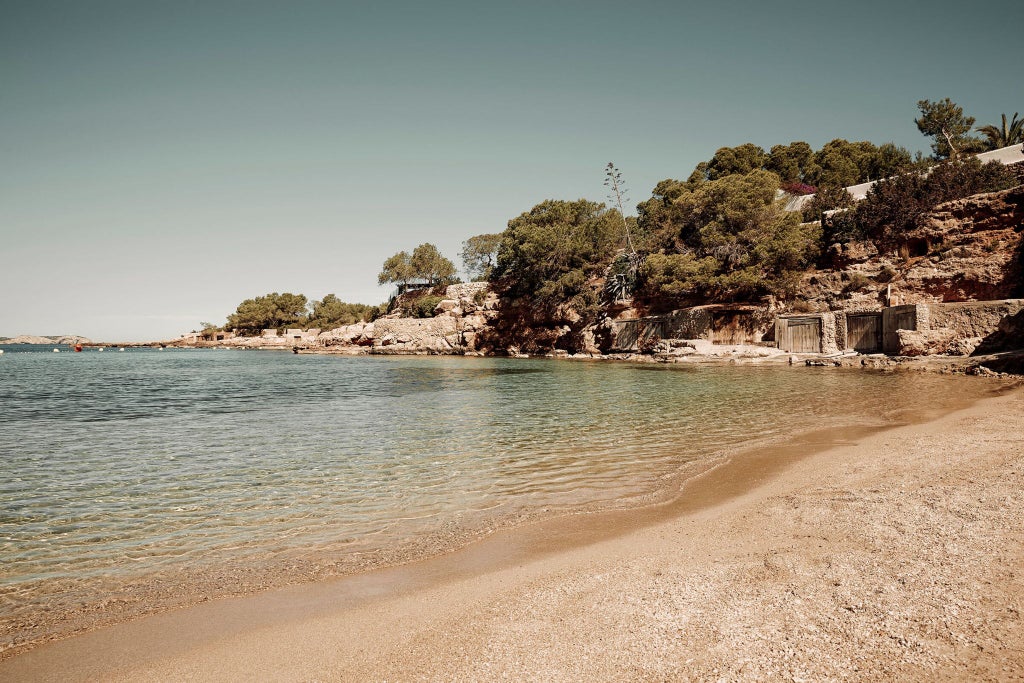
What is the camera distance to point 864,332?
1247 inches

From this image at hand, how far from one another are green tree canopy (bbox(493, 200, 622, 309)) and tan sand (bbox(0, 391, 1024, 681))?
1896 inches

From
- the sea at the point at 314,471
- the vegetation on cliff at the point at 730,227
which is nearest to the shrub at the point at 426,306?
the vegetation on cliff at the point at 730,227

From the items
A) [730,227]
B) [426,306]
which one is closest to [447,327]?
[426,306]

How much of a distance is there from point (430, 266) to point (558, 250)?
45760 mm

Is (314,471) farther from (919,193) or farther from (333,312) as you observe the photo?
(333,312)

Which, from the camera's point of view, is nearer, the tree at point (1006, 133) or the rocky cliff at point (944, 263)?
the rocky cliff at point (944, 263)

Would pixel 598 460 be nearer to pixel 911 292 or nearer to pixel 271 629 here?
pixel 271 629

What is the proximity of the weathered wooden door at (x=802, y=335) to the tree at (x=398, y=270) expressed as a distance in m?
74.1

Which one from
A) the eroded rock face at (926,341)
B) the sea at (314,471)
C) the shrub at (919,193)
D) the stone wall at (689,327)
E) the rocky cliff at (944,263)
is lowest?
the sea at (314,471)

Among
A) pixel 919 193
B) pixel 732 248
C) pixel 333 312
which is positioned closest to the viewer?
pixel 919 193

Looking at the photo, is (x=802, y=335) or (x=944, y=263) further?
(x=802, y=335)

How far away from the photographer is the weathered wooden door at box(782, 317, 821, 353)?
109 feet

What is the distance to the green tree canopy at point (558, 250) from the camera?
5603 centimetres

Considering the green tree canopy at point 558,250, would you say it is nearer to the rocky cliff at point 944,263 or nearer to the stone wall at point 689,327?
the stone wall at point 689,327
